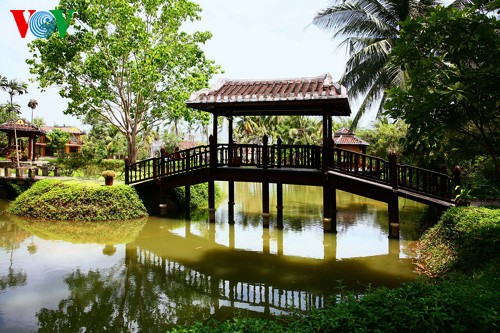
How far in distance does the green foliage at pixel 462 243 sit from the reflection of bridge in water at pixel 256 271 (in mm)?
641

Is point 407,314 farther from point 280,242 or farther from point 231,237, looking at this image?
point 231,237

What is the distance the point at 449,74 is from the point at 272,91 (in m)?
6.05

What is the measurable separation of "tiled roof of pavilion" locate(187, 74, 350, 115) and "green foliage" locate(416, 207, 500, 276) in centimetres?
395

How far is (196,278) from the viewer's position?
6750 mm

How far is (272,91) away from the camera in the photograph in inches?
412

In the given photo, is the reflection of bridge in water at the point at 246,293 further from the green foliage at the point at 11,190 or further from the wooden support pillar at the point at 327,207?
the green foliage at the point at 11,190

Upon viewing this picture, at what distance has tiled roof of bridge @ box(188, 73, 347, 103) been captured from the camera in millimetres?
9539

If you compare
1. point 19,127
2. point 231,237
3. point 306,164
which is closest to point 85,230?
point 231,237

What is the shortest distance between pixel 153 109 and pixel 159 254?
1098cm

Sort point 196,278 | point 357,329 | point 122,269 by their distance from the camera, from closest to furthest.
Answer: point 357,329 < point 196,278 < point 122,269

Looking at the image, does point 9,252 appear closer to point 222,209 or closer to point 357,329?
point 222,209

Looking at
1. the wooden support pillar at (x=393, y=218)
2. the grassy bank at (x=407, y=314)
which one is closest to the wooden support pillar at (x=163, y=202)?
the wooden support pillar at (x=393, y=218)

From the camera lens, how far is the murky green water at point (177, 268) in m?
5.27

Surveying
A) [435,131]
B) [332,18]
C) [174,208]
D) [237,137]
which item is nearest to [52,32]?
[174,208]
